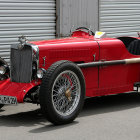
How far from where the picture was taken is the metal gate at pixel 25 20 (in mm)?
10562

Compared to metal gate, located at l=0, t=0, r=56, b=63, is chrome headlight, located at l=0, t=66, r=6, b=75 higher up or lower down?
lower down

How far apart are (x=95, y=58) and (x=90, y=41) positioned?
0.29 m

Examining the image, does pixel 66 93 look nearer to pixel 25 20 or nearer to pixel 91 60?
pixel 91 60

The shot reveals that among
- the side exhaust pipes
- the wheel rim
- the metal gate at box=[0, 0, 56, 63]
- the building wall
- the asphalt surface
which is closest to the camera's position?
the asphalt surface

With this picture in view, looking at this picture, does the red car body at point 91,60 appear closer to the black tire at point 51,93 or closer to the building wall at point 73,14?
the black tire at point 51,93

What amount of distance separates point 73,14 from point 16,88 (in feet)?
18.0

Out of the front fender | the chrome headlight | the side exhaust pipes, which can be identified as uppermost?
the side exhaust pipes

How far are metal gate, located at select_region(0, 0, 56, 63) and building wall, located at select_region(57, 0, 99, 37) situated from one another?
7.7 inches

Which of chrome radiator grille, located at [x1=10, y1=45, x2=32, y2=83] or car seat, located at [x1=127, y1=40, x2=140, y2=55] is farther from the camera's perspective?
car seat, located at [x1=127, y1=40, x2=140, y2=55]

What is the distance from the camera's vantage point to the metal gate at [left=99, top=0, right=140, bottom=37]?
12.8 meters

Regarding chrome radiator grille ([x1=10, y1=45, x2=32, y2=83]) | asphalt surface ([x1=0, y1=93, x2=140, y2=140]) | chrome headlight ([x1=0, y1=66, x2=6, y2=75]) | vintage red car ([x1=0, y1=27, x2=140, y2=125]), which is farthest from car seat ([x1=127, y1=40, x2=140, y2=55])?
chrome headlight ([x1=0, y1=66, x2=6, y2=75])

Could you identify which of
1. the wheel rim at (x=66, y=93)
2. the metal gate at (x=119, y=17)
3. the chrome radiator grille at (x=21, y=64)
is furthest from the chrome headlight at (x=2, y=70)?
the metal gate at (x=119, y=17)

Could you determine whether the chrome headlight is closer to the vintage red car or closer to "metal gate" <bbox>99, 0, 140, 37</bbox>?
the vintage red car

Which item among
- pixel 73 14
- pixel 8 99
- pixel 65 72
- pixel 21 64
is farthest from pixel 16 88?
pixel 73 14
